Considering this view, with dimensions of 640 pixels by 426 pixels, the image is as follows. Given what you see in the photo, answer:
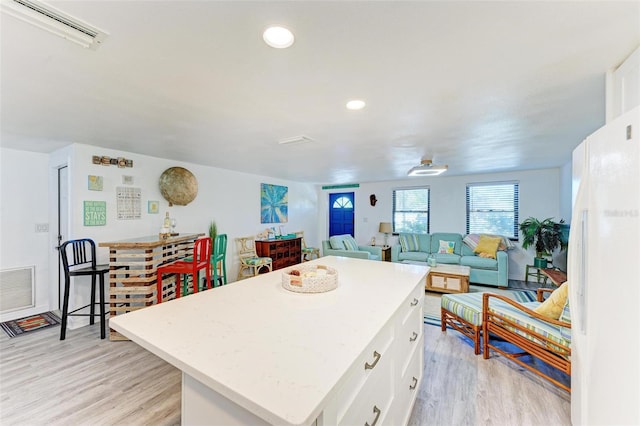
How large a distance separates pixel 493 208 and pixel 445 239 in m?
1.24

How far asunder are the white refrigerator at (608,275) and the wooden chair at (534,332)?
599 millimetres

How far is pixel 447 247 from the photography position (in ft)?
18.2

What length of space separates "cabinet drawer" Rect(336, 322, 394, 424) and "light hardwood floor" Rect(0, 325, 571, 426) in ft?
2.99

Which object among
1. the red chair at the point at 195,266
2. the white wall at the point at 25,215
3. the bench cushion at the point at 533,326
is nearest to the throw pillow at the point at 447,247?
the bench cushion at the point at 533,326

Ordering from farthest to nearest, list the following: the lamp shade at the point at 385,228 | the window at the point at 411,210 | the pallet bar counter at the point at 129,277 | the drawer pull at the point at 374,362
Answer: the lamp shade at the point at 385,228 < the window at the point at 411,210 < the pallet bar counter at the point at 129,277 < the drawer pull at the point at 374,362

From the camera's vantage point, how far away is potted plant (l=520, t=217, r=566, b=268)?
14.5ft

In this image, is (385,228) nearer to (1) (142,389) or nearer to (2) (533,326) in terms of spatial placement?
(2) (533,326)

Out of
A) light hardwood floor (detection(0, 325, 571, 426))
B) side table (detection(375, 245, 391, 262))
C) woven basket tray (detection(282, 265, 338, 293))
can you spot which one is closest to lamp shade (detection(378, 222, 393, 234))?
side table (detection(375, 245, 391, 262))

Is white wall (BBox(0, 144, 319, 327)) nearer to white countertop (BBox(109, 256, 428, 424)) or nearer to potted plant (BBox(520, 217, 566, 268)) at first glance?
white countertop (BBox(109, 256, 428, 424))

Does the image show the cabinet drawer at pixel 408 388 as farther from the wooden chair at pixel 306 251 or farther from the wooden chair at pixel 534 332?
the wooden chair at pixel 306 251

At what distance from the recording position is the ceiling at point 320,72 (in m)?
1.10

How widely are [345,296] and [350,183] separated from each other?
6011 mm

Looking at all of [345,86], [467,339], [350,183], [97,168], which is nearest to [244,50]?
[345,86]

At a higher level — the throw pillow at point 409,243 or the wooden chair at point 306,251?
the throw pillow at point 409,243
